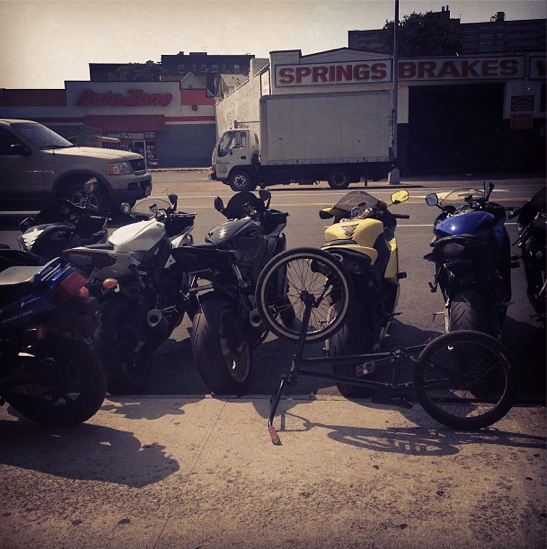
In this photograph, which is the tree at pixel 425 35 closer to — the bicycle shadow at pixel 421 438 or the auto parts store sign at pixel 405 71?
the auto parts store sign at pixel 405 71

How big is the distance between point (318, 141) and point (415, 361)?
21549 millimetres

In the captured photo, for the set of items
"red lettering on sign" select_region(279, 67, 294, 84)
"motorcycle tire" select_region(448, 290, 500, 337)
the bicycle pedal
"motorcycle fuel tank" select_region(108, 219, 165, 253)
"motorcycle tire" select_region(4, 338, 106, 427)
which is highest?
"red lettering on sign" select_region(279, 67, 294, 84)

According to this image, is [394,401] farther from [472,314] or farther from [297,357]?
[472,314]

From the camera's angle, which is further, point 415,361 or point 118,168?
point 118,168

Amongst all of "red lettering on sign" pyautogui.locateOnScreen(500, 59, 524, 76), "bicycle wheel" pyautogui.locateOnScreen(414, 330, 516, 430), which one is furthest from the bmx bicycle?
"red lettering on sign" pyautogui.locateOnScreen(500, 59, 524, 76)

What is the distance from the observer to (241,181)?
83.5 ft

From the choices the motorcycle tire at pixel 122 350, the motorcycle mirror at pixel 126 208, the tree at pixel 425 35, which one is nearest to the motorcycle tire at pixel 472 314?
the motorcycle tire at pixel 122 350

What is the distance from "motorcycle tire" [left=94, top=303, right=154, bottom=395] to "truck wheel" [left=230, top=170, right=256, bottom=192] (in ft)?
68.4

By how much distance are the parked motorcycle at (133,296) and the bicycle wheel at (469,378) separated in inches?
79.1

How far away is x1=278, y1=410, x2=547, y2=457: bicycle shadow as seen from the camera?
3740 mm

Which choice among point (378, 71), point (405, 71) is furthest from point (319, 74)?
point (405, 71)

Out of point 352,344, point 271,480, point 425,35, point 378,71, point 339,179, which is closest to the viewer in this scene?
point 271,480

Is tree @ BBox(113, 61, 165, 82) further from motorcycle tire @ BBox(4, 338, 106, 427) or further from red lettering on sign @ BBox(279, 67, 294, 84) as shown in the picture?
motorcycle tire @ BBox(4, 338, 106, 427)

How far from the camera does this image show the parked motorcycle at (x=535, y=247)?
18.2 feet
